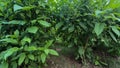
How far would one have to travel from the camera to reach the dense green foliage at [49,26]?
7.16 ft

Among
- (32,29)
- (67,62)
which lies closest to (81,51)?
(67,62)

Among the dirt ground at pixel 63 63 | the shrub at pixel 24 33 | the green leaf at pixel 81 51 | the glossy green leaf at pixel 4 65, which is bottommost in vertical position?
the dirt ground at pixel 63 63

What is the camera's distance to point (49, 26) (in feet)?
8.39

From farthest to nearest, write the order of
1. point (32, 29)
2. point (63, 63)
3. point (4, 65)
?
point (63, 63), point (32, 29), point (4, 65)

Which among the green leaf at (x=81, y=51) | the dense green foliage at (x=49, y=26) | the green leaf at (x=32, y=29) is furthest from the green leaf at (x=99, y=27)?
the green leaf at (x=32, y=29)

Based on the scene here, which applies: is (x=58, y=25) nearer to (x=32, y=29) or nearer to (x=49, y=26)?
(x=49, y=26)

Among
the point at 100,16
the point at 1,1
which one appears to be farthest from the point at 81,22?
the point at 1,1

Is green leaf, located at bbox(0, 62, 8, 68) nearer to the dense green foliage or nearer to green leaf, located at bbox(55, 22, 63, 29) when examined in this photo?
the dense green foliage

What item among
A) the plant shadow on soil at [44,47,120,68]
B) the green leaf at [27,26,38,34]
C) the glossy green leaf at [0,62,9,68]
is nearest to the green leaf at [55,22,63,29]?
the green leaf at [27,26,38,34]

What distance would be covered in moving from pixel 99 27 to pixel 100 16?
19cm

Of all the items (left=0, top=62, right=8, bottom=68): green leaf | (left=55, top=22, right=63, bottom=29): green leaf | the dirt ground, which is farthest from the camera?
the dirt ground

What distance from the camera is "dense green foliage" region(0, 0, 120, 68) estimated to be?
2182 millimetres

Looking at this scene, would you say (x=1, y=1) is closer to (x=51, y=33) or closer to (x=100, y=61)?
(x=51, y=33)

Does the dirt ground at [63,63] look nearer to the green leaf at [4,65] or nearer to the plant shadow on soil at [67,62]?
the plant shadow on soil at [67,62]
